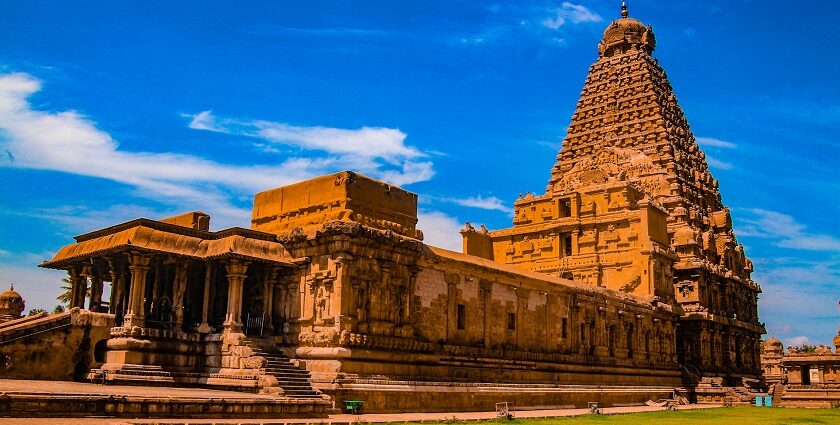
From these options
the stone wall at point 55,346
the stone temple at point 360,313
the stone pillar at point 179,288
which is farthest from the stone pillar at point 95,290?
the stone wall at point 55,346

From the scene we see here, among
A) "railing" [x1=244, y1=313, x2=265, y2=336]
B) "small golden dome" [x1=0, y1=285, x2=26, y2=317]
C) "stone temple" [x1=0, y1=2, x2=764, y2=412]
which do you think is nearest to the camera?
"stone temple" [x1=0, y1=2, x2=764, y2=412]

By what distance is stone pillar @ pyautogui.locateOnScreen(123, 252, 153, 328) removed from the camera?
995 inches

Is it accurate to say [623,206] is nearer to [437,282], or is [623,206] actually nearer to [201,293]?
[437,282]

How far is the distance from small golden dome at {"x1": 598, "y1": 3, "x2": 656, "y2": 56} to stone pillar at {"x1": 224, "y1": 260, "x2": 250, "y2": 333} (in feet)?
174

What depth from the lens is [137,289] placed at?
25.5 metres

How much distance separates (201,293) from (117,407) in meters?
11.7

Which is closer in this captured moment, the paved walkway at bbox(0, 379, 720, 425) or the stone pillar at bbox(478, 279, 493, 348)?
the paved walkway at bbox(0, 379, 720, 425)

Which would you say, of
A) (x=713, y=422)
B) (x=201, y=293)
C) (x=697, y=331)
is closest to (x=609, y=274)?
(x=697, y=331)

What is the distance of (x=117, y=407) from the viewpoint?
705 inches

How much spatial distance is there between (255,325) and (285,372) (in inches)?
151

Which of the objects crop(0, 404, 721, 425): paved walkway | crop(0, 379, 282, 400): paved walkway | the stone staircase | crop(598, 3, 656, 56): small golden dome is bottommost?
crop(0, 404, 721, 425): paved walkway

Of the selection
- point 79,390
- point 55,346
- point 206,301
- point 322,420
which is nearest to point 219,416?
point 322,420

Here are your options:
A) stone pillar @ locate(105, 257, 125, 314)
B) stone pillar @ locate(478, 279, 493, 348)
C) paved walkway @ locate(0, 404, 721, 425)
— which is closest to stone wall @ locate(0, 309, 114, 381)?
stone pillar @ locate(105, 257, 125, 314)

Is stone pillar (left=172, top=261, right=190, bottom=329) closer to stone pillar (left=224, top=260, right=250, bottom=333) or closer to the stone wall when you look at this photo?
stone pillar (left=224, top=260, right=250, bottom=333)
